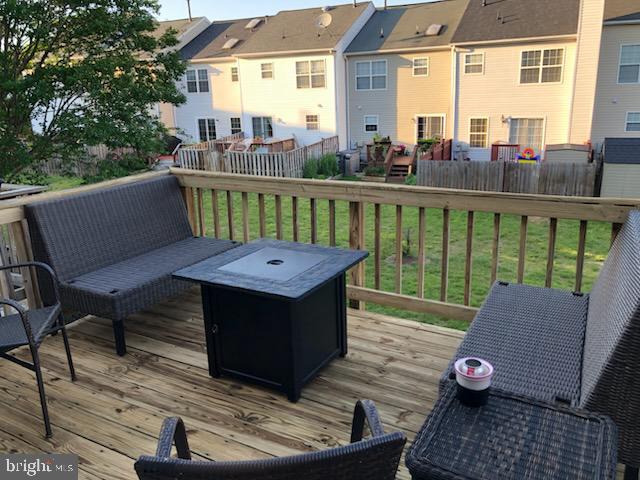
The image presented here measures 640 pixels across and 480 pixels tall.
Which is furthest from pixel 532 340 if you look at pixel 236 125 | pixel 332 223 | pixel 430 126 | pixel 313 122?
pixel 236 125

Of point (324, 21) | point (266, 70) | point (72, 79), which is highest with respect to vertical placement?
point (324, 21)

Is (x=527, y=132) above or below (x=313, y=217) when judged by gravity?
below

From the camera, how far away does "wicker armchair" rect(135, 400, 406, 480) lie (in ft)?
3.35

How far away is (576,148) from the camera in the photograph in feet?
48.2

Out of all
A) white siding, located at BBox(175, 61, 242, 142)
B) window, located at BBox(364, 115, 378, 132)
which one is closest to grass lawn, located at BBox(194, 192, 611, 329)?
window, located at BBox(364, 115, 378, 132)

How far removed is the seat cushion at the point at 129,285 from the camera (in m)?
3.03

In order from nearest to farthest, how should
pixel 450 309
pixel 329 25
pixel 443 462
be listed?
pixel 443 462, pixel 450 309, pixel 329 25

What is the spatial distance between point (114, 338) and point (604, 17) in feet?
53.8

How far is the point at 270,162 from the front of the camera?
15203mm

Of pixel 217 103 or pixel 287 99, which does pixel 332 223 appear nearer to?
pixel 287 99

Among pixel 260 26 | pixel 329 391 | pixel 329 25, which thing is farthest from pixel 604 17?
pixel 329 391

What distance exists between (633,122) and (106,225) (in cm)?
1641

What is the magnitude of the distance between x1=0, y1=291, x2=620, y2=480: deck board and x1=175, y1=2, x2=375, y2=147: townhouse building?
16.4m

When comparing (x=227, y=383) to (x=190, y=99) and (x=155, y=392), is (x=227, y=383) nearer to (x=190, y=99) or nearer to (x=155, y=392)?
(x=155, y=392)
